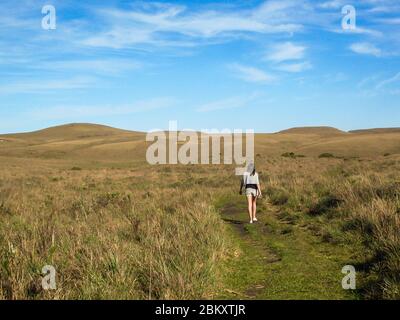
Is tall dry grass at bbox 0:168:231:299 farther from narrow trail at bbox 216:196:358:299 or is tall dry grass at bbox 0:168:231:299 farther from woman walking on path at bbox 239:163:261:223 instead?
woman walking on path at bbox 239:163:261:223

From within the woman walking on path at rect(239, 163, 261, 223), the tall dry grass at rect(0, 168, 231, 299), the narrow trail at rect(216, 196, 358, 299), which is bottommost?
the narrow trail at rect(216, 196, 358, 299)

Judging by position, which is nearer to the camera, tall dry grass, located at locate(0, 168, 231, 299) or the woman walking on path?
tall dry grass, located at locate(0, 168, 231, 299)

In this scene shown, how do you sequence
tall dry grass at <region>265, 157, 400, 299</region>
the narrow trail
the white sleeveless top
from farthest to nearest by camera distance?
1. the white sleeveless top
2. the narrow trail
3. tall dry grass at <region>265, 157, 400, 299</region>

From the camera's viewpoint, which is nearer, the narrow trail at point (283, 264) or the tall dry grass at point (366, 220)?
the tall dry grass at point (366, 220)

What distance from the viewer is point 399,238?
779 centimetres

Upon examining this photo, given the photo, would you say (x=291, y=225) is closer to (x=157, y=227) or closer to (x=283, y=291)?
(x=157, y=227)

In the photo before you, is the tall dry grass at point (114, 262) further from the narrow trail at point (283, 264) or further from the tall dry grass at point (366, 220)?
the tall dry grass at point (366, 220)

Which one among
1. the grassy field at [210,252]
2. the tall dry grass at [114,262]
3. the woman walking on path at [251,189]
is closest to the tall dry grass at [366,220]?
the grassy field at [210,252]

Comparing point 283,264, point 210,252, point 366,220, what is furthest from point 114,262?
point 366,220

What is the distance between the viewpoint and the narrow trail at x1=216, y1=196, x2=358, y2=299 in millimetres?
7051

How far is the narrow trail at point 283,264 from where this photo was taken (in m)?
7.05

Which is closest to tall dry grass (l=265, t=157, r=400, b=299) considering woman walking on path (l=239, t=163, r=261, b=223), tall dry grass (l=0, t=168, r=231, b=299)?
woman walking on path (l=239, t=163, r=261, b=223)
